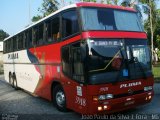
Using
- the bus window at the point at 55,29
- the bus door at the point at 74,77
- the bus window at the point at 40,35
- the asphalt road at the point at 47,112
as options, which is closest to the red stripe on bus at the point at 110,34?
the bus door at the point at 74,77

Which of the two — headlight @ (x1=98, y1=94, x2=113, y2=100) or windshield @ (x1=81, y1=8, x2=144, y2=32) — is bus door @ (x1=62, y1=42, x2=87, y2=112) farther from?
windshield @ (x1=81, y1=8, x2=144, y2=32)

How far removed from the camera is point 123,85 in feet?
28.3

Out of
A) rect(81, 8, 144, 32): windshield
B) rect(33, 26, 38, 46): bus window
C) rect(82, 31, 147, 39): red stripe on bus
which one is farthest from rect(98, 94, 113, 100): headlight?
rect(33, 26, 38, 46): bus window

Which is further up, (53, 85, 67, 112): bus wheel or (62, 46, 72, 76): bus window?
(62, 46, 72, 76): bus window

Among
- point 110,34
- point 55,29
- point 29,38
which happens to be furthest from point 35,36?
point 110,34

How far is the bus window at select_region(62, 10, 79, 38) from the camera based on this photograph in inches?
352

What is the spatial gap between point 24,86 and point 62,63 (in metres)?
5.81

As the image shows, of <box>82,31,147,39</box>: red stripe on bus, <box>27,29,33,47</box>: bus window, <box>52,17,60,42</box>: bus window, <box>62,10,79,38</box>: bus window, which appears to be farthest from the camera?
<box>27,29,33,47</box>: bus window

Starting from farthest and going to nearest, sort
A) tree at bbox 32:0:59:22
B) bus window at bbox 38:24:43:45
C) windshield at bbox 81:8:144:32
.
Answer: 1. tree at bbox 32:0:59:22
2. bus window at bbox 38:24:43:45
3. windshield at bbox 81:8:144:32

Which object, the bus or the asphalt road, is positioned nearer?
the bus

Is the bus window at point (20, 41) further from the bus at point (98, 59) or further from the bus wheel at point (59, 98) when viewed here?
the bus wheel at point (59, 98)

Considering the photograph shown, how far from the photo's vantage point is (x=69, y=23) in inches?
368

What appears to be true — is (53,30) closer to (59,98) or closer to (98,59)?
(59,98)

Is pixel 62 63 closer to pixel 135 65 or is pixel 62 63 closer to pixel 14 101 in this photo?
pixel 135 65
